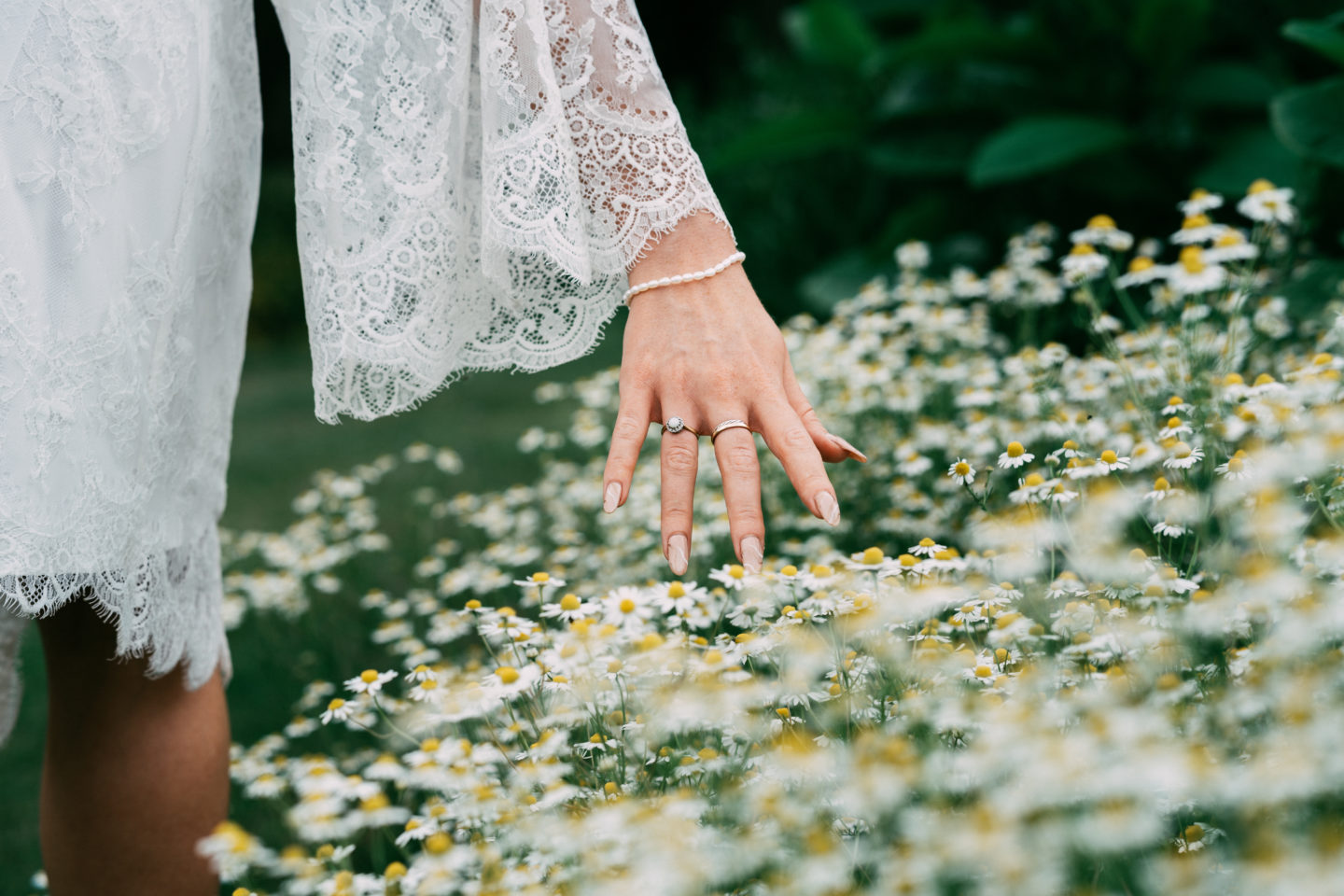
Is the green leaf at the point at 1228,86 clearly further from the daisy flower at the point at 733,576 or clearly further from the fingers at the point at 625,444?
the fingers at the point at 625,444

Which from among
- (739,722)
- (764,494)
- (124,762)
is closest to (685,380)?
(739,722)

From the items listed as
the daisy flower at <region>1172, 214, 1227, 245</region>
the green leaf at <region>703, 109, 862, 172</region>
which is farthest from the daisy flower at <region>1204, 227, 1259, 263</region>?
the green leaf at <region>703, 109, 862, 172</region>

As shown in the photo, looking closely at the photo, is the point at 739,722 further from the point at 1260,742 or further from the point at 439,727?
the point at 439,727

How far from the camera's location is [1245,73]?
3580mm

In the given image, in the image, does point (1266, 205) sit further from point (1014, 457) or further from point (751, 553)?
point (751, 553)

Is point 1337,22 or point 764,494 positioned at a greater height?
point 1337,22

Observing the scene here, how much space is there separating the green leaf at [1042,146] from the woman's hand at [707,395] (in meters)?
2.33

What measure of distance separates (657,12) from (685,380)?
1093 cm

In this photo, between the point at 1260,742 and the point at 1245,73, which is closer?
the point at 1260,742

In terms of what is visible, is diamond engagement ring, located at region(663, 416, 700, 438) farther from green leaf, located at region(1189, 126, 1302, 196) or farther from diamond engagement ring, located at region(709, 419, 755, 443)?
green leaf, located at region(1189, 126, 1302, 196)

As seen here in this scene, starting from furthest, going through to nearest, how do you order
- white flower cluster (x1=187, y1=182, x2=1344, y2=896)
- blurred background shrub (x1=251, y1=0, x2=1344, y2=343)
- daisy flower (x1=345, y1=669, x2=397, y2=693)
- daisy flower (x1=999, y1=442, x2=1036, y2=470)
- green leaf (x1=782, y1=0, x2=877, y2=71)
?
green leaf (x1=782, y1=0, x2=877, y2=71) → blurred background shrub (x1=251, y1=0, x2=1344, y2=343) → daisy flower (x1=999, y1=442, x2=1036, y2=470) → daisy flower (x1=345, y1=669, x2=397, y2=693) → white flower cluster (x1=187, y1=182, x2=1344, y2=896)

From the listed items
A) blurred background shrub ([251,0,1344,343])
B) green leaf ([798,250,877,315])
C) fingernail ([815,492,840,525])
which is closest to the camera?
fingernail ([815,492,840,525])

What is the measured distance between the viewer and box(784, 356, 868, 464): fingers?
3.94ft

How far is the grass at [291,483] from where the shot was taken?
2.63 meters
